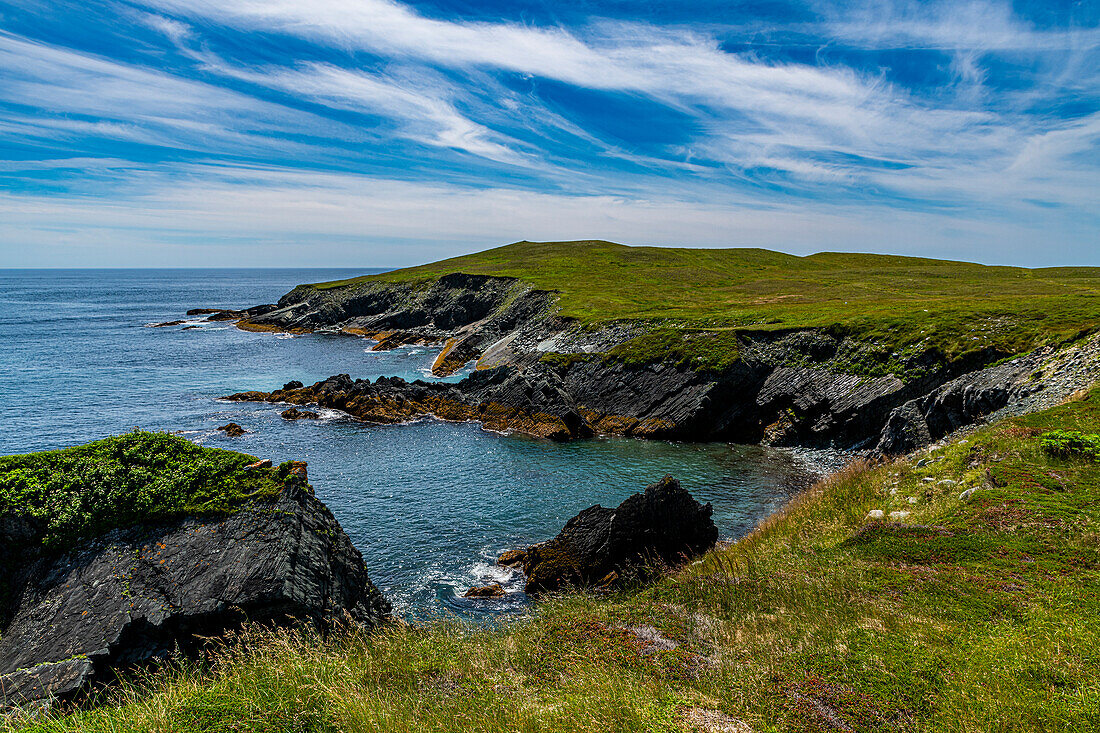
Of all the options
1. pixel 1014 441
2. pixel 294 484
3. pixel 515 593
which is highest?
pixel 1014 441

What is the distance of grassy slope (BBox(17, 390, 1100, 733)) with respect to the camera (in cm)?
777

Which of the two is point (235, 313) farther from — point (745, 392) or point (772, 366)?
point (772, 366)

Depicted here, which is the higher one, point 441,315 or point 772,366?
point 441,315

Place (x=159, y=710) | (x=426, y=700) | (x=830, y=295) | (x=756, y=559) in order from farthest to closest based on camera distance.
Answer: (x=830, y=295), (x=756, y=559), (x=426, y=700), (x=159, y=710)

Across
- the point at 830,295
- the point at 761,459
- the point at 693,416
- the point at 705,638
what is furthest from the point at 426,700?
the point at 830,295

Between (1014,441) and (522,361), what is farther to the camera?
(522,361)

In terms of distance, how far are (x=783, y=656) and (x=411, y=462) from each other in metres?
32.4

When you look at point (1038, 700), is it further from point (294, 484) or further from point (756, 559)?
point (294, 484)

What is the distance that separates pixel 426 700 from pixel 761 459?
35184 mm

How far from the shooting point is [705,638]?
10789mm

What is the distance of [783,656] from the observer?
9453 mm

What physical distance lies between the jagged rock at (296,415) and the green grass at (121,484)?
3405 centimetres

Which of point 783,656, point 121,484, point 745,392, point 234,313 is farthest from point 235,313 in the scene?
point 783,656

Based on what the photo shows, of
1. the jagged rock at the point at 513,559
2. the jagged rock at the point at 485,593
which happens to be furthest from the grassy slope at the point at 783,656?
the jagged rock at the point at 513,559
